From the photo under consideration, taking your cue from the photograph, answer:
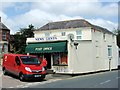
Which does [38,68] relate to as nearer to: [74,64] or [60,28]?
[74,64]

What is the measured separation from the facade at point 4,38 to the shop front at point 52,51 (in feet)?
85.6

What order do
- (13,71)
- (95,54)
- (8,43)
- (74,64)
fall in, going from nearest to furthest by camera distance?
1. (13,71)
2. (74,64)
3. (95,54)
4. (8,43)

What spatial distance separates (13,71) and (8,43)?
3918 cm

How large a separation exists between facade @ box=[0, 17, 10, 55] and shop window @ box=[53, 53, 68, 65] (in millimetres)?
28614

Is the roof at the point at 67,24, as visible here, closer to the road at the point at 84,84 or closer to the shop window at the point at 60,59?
the shop window at the point at 60,59

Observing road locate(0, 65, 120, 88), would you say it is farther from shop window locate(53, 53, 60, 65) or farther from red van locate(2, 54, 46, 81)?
shop window locate(53, 53, 60, 65)

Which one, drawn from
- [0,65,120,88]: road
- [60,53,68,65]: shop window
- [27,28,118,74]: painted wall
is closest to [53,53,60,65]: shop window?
[60,53,68,65]: shop window

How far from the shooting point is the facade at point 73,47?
32406mm

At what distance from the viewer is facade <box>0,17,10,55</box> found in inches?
2377

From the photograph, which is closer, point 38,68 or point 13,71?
point 38,68

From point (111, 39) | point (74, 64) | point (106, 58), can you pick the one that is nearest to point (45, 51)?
point (74, 64)

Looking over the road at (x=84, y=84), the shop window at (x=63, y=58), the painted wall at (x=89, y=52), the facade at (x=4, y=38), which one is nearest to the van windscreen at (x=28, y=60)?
the road at (x=84, y=84)

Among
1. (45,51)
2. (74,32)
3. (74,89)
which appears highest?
(74,32)

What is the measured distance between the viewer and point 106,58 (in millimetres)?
45000
